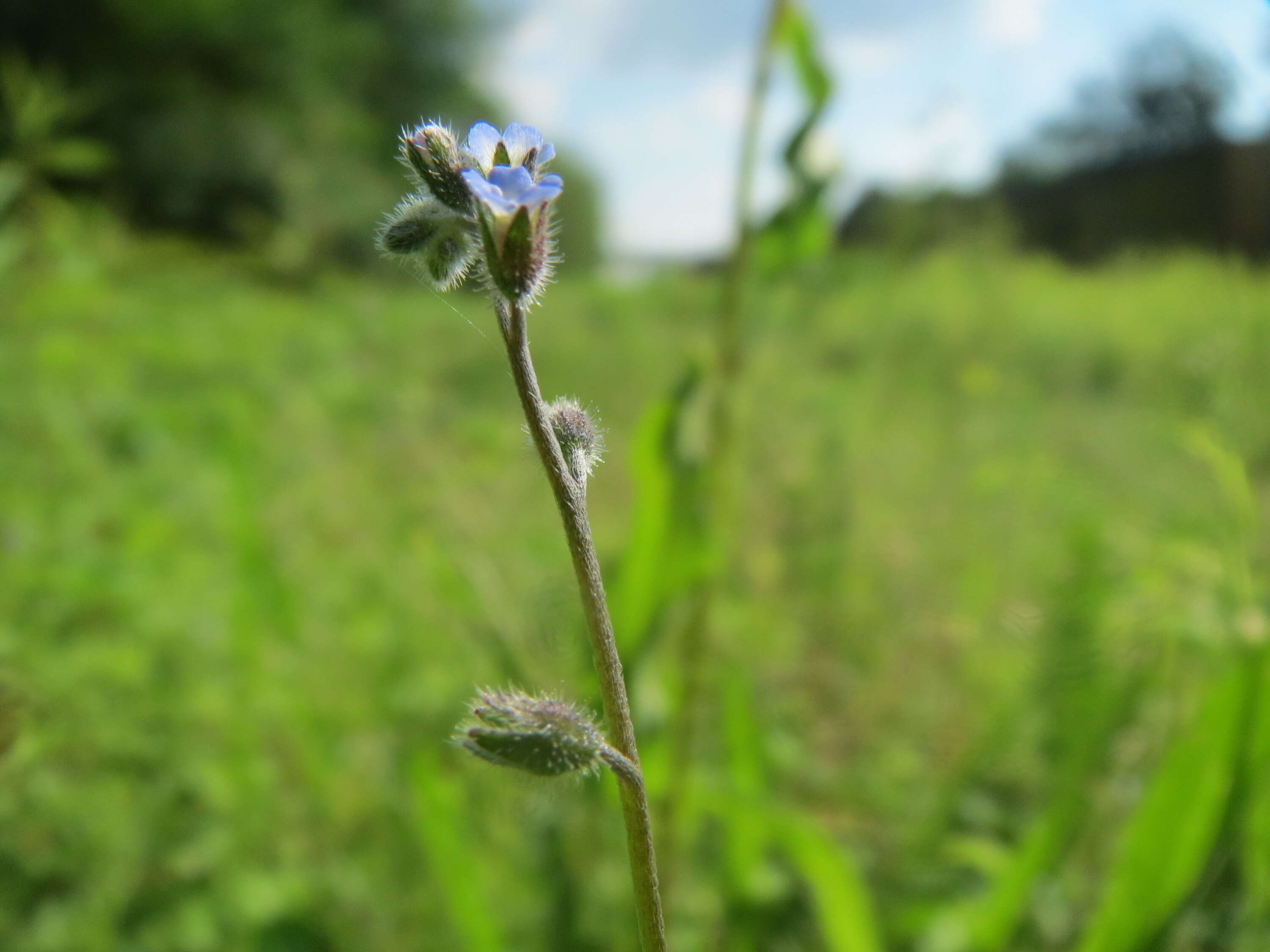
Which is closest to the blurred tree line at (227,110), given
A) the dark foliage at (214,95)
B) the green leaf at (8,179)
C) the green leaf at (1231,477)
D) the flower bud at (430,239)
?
the dark foliage at (214,95)

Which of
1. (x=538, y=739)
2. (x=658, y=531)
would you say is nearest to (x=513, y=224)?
(x=538, y=739)

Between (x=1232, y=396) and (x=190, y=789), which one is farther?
(x=190, y=789)

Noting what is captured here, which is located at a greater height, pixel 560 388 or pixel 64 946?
pixel 560 388

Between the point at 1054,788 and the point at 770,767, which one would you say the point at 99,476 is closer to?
the point at 770,767

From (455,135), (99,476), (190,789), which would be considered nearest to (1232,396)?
(455,135)

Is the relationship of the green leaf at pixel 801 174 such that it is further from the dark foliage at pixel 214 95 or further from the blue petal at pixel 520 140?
the dark foliage at pixel 214 95
